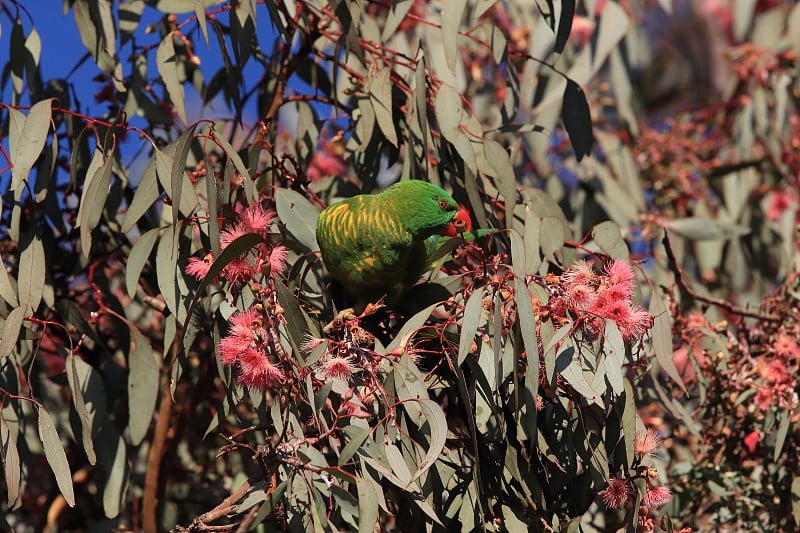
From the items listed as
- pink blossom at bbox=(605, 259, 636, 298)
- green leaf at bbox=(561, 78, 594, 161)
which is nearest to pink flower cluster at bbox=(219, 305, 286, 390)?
pink blossom at bbox=(605, 259, 636, 298)

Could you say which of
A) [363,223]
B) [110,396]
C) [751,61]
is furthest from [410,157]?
[751,61]

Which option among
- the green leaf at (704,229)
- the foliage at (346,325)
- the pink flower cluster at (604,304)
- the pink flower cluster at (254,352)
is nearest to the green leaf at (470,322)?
the foliage at (346,325)

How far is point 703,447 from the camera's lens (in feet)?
6.60

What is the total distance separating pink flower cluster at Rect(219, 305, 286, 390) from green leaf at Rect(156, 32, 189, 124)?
529mm

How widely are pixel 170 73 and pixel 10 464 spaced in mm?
732

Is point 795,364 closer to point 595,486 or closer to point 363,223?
point 595,486

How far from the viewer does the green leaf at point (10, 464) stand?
4.12 feet

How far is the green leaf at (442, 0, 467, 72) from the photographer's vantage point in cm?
159

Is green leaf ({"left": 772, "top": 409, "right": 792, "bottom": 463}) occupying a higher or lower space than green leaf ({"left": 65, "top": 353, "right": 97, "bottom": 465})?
lower

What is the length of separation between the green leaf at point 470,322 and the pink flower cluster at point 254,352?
236mm

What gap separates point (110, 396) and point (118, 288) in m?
0.66

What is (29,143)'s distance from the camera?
4.68ft

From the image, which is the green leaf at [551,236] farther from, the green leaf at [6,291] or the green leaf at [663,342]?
the green leaf at [6,291]

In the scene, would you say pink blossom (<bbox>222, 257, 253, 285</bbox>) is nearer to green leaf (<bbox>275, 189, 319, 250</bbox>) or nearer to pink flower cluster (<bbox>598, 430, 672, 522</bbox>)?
green leaf (<bbox>275, 189, 319, 250</bbox>)
